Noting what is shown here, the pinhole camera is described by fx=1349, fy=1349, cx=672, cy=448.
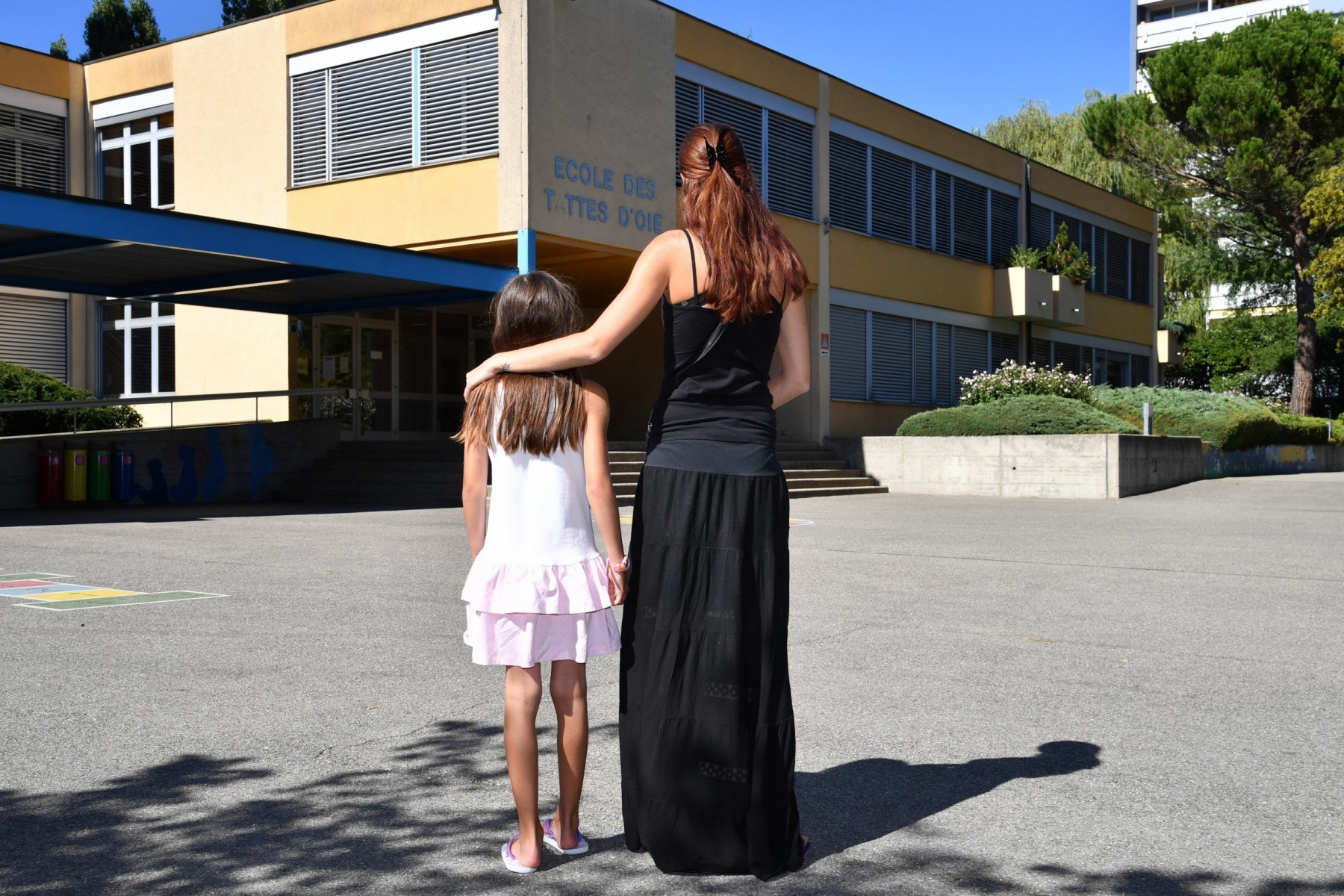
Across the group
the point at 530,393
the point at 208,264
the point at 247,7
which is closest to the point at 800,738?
the point at 530,393

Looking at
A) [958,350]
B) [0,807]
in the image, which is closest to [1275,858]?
[0,807]

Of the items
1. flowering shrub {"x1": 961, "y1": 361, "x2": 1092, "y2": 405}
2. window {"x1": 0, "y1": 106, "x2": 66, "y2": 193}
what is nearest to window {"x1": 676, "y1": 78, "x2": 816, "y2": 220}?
flowering shrub {"x1": 961, "y1": 361, "x2": 1092, "y2": 405}

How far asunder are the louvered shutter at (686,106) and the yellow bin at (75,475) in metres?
9.48

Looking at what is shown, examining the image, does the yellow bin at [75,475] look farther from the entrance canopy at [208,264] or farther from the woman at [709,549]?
the woman at [709,549]

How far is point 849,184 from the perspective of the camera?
25188mm

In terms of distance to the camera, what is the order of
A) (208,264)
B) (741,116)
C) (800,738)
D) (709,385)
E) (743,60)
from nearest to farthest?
(709,385)
(800,738)
(208,264)
(743,60)
(741,116)

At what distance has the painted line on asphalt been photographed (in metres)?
7.43

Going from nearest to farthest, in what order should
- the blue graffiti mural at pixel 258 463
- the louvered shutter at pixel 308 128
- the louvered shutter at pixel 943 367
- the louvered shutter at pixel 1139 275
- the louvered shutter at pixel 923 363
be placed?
1. the blue graffiti mural at pixel 258 463
2. the louvered shutter at pixel 308 128
3. the louvered shutter at pixel 923 363
4. the louvered shutter at pixel 943 367
5. the louvered shutter at pixel 1139 275

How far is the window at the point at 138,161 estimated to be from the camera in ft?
73.4

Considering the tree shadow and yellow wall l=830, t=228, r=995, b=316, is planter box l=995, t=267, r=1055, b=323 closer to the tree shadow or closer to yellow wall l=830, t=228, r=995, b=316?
yellow wall l=830, t=228, r=995, b=316

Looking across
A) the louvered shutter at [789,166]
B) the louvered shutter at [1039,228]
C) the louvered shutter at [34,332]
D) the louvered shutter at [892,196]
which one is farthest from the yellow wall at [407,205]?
the louvered shutter at [1039,228]

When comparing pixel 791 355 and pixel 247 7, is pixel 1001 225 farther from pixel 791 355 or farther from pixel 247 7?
pixel 791 355

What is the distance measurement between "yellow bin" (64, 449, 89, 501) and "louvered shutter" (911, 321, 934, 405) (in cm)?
1584

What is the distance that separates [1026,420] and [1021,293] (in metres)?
9.76
